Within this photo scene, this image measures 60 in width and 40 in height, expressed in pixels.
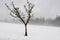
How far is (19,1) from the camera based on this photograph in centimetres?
489

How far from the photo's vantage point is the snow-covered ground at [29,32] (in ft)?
13.4

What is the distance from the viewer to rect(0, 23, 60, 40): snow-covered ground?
4078 mm

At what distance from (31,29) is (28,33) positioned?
0.27 metres

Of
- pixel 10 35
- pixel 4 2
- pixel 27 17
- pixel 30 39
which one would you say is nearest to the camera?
pixel 30 39

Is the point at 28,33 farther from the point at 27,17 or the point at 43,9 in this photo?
the point at 43,9

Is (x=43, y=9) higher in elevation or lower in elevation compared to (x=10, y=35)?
higher

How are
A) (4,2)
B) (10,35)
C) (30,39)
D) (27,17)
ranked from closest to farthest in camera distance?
(30,39) < (10,35) < (27,17) < (4,2)

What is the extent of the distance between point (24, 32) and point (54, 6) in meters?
1.26

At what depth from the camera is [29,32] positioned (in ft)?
14.8

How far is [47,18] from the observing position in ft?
16.2

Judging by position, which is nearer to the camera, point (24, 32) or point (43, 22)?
point (24, 32)

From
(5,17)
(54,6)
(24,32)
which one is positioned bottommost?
(24,32)

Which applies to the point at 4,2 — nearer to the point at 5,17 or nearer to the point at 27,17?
the point at 5,17

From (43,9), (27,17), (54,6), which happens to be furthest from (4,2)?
(54,6)
